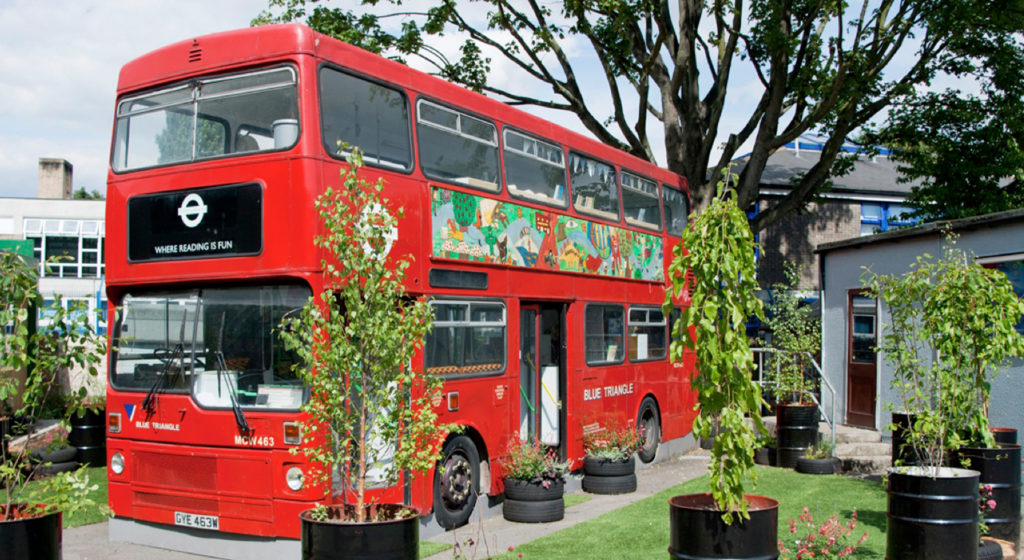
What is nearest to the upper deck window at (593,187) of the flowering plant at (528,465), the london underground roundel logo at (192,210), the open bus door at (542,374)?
the open bus door at (542,374)

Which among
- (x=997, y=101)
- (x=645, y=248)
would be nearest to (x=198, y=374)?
(x=645, y=248)

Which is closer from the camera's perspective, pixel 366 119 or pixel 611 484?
pixel 366 119

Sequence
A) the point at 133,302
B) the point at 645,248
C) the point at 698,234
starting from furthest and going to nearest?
the point at 645,248, the point at 133,302, the point at 698,234

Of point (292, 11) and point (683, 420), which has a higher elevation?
point (292, 11)

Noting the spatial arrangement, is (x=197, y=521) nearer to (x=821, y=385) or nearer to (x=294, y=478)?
(x=294, y=478)

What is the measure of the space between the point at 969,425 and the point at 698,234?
13.8ft

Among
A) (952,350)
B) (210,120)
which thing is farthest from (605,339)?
(210,120)

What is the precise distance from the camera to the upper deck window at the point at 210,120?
8.83 m

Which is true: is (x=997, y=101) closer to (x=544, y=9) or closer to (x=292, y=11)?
(x=544, y=9)

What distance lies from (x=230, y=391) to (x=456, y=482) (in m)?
2.97

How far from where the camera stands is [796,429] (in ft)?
47.5

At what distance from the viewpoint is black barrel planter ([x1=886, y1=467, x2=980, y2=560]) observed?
7.02 meters

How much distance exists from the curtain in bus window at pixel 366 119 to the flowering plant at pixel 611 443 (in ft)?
17.5

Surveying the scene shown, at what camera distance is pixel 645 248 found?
15.5 meters
